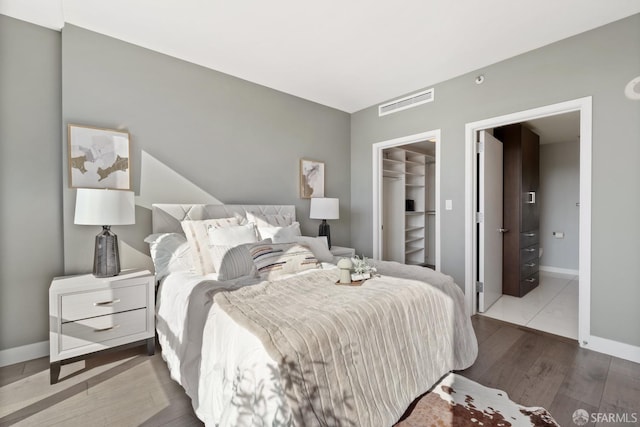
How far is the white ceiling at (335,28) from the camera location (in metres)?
2.26

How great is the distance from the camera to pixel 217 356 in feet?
4.83

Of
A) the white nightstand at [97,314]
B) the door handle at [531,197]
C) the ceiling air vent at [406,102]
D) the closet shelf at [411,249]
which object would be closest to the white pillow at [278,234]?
the white nightstand at [97,314]

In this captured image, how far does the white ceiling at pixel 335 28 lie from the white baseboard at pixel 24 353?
266 centimetres

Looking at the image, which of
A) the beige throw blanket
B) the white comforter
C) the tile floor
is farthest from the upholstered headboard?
the tile floor

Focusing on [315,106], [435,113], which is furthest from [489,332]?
[315,106]

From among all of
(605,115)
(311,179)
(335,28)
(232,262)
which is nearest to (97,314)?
(232,262)

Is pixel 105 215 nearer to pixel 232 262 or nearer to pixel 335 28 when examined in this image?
pixel 232 262

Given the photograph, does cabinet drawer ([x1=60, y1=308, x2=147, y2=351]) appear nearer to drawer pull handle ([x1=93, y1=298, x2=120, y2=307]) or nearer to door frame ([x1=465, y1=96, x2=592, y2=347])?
drawer pull handle ([x1=93, y1=298, x2=120, y2=307])

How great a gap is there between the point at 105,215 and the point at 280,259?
135 cm

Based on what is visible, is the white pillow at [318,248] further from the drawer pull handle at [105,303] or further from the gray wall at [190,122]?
the drawer pull handle at [105,303]

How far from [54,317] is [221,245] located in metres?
1.19

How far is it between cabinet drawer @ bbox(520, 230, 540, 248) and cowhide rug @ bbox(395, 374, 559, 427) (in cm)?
276

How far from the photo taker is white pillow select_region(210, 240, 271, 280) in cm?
227

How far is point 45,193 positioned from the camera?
246cm
